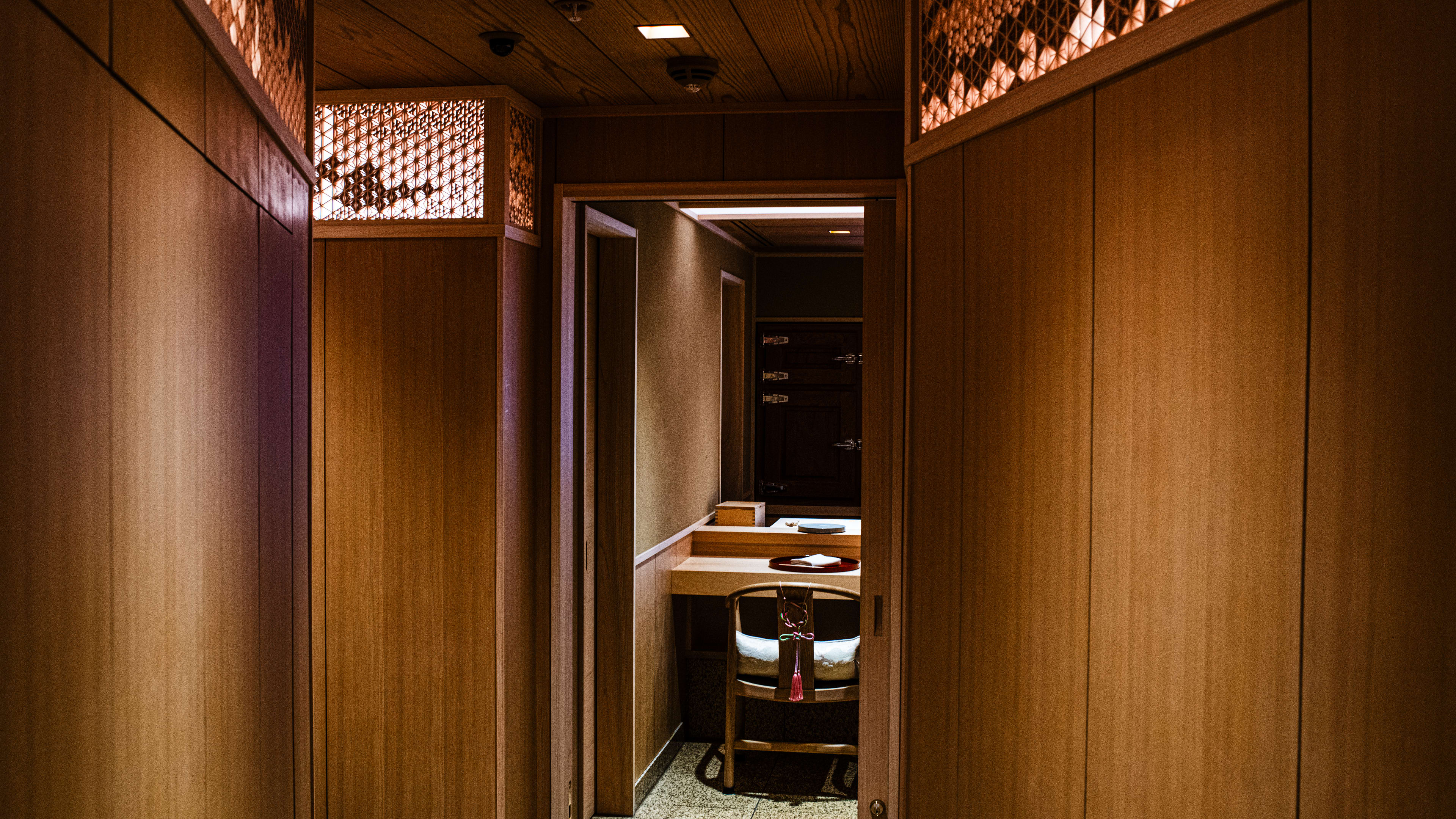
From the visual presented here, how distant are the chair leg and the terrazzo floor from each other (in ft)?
0.17

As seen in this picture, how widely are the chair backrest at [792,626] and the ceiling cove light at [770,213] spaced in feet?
6.56

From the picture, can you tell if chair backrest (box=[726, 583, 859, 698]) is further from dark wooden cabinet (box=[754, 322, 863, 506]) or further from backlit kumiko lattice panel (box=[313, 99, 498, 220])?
dark wooden cabinet (box=[754, 322, 863, 506])

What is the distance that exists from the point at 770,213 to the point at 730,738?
263cm

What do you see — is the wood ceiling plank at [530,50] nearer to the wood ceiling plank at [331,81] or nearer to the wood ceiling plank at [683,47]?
the wood ceiling plank at [683,47]

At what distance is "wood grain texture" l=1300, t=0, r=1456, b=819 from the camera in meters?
1.02

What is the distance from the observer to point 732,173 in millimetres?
3545

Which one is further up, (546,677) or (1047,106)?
(1047,106)

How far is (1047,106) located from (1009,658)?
976mm

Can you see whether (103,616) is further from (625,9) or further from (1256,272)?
(625,9)

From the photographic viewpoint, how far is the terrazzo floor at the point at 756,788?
13.4ft

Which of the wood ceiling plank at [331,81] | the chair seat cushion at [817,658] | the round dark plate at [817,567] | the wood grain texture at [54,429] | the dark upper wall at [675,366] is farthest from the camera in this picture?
the round dark plate at [817,567]

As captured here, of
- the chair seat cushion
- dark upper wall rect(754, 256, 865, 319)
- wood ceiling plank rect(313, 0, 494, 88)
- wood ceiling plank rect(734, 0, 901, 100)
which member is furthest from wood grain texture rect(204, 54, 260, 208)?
dark upper wall rect(754, 256, 865, 319)

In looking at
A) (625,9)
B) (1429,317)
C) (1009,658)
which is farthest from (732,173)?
(1429,317)

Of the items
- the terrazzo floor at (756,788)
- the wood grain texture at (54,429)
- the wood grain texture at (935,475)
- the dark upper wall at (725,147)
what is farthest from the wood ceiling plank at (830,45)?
the terrazzo floor at (756,788)
